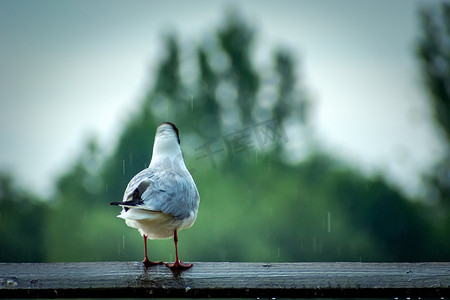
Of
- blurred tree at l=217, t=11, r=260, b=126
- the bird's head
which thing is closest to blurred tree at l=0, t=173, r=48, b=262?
blurred tree at l=217, t=11, r=260, b=126

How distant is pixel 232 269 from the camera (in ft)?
7.13

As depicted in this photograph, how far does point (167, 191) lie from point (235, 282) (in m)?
1.05

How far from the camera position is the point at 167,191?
10.0ft

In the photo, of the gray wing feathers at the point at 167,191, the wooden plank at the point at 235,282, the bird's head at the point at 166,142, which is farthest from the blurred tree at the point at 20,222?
the wooden plank at the point at 235,282

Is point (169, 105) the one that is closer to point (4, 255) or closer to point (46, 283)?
point (4, 255)

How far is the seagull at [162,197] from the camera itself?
294 centimetres

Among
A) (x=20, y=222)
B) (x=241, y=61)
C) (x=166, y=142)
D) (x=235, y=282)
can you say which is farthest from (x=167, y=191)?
(x=20, y=222)

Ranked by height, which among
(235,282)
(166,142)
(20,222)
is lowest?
(20,222)

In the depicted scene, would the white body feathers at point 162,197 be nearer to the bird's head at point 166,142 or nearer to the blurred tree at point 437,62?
the bird's head at point 166,142

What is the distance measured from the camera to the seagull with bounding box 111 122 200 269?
9.63 feet

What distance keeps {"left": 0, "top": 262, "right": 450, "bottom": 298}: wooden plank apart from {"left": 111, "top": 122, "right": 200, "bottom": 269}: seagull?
0.66m

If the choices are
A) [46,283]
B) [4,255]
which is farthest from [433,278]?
[4,255]

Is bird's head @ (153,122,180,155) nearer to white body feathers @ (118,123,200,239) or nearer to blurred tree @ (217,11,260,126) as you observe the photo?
white body feathers @ (118,123,200,239)

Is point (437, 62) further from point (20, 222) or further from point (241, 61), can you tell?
point (20, 222)
